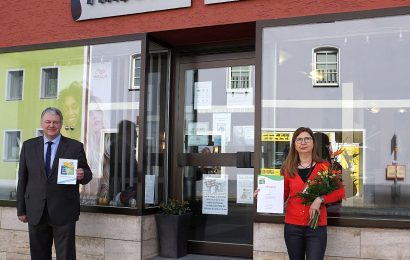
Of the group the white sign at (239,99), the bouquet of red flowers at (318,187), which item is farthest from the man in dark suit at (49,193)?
the bouquet of red flowers at (318,187)

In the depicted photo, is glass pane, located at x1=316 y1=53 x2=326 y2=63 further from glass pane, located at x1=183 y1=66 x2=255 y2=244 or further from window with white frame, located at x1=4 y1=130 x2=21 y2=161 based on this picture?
window with white frame, located at x1=4 y1=130 x2=21 y2=161

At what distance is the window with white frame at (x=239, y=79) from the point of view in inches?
242

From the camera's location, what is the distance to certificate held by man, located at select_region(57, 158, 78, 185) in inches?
194

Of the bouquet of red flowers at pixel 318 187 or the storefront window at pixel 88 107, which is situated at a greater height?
the storefront window at pixel 88 107

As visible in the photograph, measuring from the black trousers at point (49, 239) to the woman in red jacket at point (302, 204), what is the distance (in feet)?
7.11

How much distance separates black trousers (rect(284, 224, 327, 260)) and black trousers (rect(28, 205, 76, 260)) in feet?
7.13

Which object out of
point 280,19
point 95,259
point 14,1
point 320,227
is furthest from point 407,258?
point 14,1

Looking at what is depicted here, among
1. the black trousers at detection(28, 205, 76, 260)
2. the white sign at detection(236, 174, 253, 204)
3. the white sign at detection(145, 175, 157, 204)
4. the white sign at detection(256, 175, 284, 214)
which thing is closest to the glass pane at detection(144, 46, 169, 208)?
the white sign at detection(145, 175, 157, 204)

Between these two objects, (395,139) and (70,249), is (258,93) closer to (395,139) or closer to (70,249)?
(395,139)

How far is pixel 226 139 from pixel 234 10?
1571 millimetres

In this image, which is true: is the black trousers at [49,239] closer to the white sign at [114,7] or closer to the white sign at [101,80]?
the white sign at [101,80]

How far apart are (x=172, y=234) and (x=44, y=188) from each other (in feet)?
5.45

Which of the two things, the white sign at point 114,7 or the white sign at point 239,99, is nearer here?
the white sign at point 114,7

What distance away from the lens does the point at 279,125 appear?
545 centimetres
